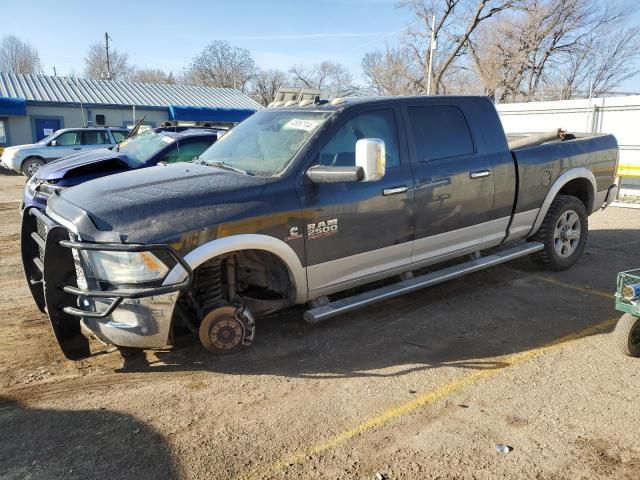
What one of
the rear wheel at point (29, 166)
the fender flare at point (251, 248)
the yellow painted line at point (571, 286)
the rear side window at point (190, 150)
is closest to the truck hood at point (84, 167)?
the rear side window at point (190, 150)

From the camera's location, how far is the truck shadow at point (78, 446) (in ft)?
8.82

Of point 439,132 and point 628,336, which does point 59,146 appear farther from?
point 628,336

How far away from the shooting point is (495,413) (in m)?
3.21

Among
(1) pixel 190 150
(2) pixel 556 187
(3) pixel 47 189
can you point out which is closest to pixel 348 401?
(2) pixel 556 187

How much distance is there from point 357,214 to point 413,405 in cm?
156

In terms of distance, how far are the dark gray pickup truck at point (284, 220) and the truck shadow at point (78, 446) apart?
53cm

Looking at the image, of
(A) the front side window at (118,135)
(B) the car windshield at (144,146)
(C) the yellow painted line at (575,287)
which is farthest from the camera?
(A) the front side window at (118,135)

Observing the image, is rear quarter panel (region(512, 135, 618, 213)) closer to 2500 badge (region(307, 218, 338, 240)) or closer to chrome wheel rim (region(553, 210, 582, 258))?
chrome wheel rim (region(553, 210, 582, 258))

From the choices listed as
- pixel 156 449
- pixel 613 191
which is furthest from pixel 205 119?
pixel 156 449

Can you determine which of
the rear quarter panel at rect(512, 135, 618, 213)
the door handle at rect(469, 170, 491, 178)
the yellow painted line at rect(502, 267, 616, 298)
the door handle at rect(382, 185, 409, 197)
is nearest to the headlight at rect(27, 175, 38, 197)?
the door handle at rect(382, 185, 409, 197)

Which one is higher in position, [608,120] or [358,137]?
[608,120]

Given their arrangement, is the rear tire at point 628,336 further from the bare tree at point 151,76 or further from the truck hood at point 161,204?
the bare tree at point 151,76

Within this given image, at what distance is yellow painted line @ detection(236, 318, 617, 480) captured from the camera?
274 centimetres

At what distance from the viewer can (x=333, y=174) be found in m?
3.72
